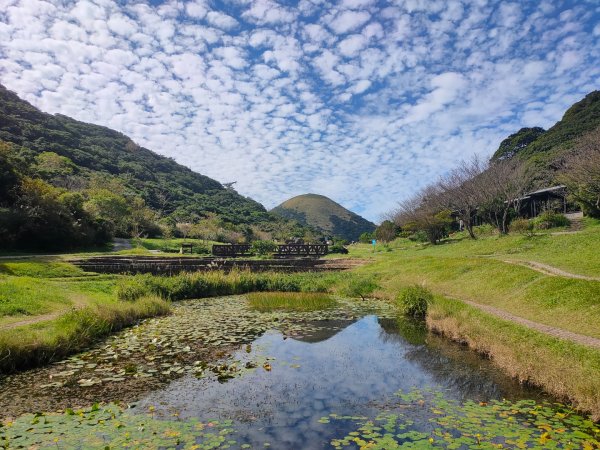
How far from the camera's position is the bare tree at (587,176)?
31.0 meters

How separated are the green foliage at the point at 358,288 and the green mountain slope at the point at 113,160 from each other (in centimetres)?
5731

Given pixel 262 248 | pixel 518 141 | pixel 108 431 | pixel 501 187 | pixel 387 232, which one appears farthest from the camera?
pixel 518 141

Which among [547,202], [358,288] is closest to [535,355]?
[358,288]

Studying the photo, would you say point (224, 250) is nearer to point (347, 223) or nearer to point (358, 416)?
point (358, 416)

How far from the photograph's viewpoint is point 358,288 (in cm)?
2566

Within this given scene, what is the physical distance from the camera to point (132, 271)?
2866 cm

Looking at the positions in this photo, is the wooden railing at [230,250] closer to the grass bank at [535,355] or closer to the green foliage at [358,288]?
the green foliage at [358,288]

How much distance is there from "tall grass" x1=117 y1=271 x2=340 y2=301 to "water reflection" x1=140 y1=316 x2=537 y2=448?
977cm

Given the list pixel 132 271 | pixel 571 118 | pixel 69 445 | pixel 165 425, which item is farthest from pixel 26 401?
pixel 571 118

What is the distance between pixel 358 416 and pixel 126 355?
23.9 feet

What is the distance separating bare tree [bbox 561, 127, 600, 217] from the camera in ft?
102

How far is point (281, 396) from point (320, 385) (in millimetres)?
1209

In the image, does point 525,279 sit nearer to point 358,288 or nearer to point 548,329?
point 548,329

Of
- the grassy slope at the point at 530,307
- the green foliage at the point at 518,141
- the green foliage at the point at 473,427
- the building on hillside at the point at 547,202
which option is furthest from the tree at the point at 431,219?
the green foliage at the point at 473,427
